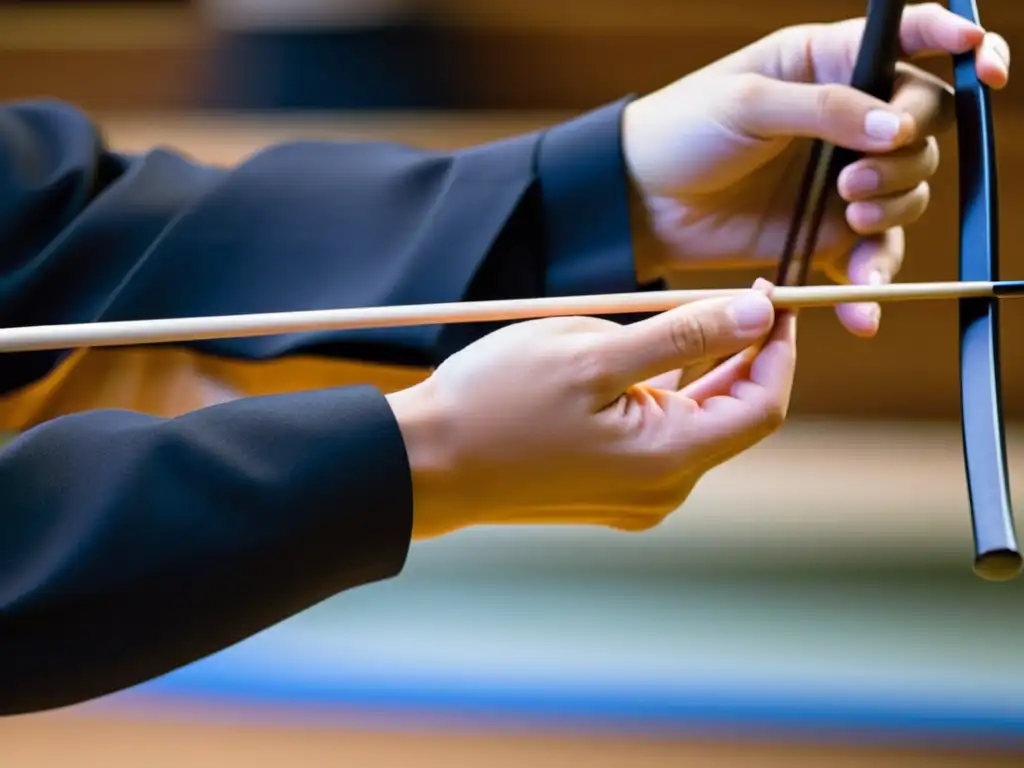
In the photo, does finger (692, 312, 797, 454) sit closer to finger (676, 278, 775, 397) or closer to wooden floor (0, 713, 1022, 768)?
finger (676, 278, 775, 397)

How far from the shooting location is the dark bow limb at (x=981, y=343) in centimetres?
34

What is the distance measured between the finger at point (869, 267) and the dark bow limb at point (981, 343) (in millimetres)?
56

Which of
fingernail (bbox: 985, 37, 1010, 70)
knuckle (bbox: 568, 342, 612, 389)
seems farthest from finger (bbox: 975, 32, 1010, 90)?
knuckle (bbox: 568, 342, 612, 389)

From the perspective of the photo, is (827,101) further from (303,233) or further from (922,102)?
(303,233)

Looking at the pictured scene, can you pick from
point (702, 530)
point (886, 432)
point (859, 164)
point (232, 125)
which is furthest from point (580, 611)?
point (232, 125)

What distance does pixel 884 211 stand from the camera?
1.63 feet

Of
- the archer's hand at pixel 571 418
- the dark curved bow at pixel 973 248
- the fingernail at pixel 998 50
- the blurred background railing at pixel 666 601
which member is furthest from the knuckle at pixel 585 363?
the blurred background railing at pixel 666 601

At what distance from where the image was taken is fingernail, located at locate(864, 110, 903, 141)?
0.46 m

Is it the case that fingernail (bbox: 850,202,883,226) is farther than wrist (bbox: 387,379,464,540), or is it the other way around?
fingernail (bbox: 850,202,883,226)

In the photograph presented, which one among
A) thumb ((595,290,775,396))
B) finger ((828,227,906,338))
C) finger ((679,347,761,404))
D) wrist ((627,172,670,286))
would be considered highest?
wrist ((627,172,670,286))

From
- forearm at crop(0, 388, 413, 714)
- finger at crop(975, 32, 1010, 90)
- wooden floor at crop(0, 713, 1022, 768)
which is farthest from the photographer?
wooden floor at crop(0, 713, 1022, 768)

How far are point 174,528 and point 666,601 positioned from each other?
0.59 meters

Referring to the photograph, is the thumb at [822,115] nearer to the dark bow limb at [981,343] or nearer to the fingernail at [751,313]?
the dark bow limb at [981,343]

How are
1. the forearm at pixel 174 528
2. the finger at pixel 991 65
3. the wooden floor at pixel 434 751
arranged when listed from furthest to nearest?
the wooden floor at pixel 434 751 < the finger at pixel 991 65 < the forearm at pixel 174 528
